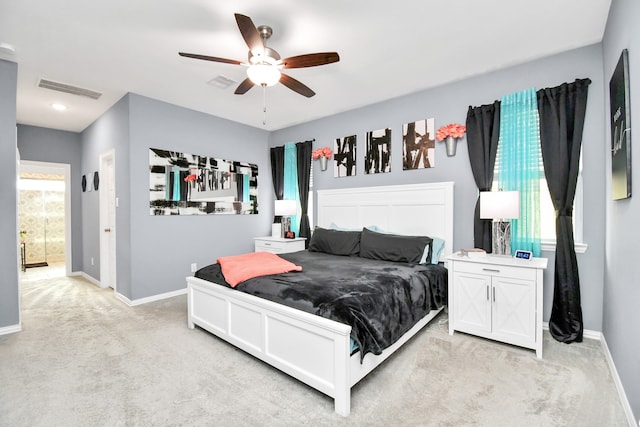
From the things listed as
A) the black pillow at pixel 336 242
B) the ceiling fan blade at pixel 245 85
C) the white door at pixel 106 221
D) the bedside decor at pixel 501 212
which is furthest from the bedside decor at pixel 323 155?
the white door at pixel 106 221

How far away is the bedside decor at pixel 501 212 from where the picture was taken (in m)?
2.67

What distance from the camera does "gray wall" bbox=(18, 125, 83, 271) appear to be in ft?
16.4

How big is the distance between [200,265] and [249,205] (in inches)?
51.4

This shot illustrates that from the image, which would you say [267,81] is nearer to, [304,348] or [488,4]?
[488,4]

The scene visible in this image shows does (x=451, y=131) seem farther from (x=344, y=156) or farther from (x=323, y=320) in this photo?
(x=323, y=320)

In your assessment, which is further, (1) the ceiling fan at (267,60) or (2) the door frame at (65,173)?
(2) the door frame at (65,173)

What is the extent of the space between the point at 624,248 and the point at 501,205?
35.1 inches

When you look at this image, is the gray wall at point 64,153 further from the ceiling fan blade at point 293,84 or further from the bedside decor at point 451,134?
Result: the bedside decor at point 451,134

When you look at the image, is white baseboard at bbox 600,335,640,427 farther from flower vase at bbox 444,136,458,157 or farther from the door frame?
the door frame

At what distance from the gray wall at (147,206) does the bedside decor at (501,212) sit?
374 centimetres

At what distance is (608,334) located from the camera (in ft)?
7.72

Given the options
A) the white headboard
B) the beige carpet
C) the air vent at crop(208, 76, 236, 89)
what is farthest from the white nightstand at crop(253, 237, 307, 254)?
the air vent at crop(208, 76, 236, 89)

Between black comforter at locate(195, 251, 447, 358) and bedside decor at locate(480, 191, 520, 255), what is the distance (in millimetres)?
610

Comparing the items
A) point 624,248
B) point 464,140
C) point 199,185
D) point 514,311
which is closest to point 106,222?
point 199,185
